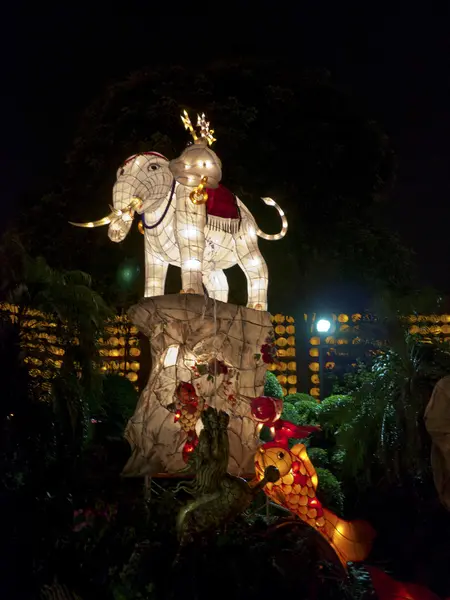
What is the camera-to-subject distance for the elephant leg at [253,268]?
8.49m

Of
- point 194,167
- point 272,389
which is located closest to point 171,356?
point 194,167

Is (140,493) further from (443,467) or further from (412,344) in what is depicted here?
(412,344)

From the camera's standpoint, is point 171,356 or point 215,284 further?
point 215,284

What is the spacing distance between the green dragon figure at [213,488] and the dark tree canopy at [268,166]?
7.44m

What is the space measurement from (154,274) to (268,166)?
6559mm

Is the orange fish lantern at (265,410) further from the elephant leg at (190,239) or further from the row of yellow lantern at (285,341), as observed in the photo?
the row of yellow lantern at (285,341)

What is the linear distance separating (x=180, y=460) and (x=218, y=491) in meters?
1.72

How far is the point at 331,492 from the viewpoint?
8352mm

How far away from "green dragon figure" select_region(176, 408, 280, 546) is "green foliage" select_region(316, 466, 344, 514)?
281 cm

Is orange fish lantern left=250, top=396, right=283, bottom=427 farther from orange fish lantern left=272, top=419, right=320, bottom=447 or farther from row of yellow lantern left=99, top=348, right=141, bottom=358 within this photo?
row of yellow lantern left=99, top=348, right=141, bottom=358

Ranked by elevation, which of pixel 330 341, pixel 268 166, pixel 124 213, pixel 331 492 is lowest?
pixel 331 492

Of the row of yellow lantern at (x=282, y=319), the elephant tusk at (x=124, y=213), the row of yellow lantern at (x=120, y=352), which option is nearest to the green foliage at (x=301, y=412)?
the row of yellow lantern at (x=282, y=319)

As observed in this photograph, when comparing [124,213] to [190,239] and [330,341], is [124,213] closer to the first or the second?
[190,239]

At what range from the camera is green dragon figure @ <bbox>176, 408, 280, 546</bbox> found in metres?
5.38
